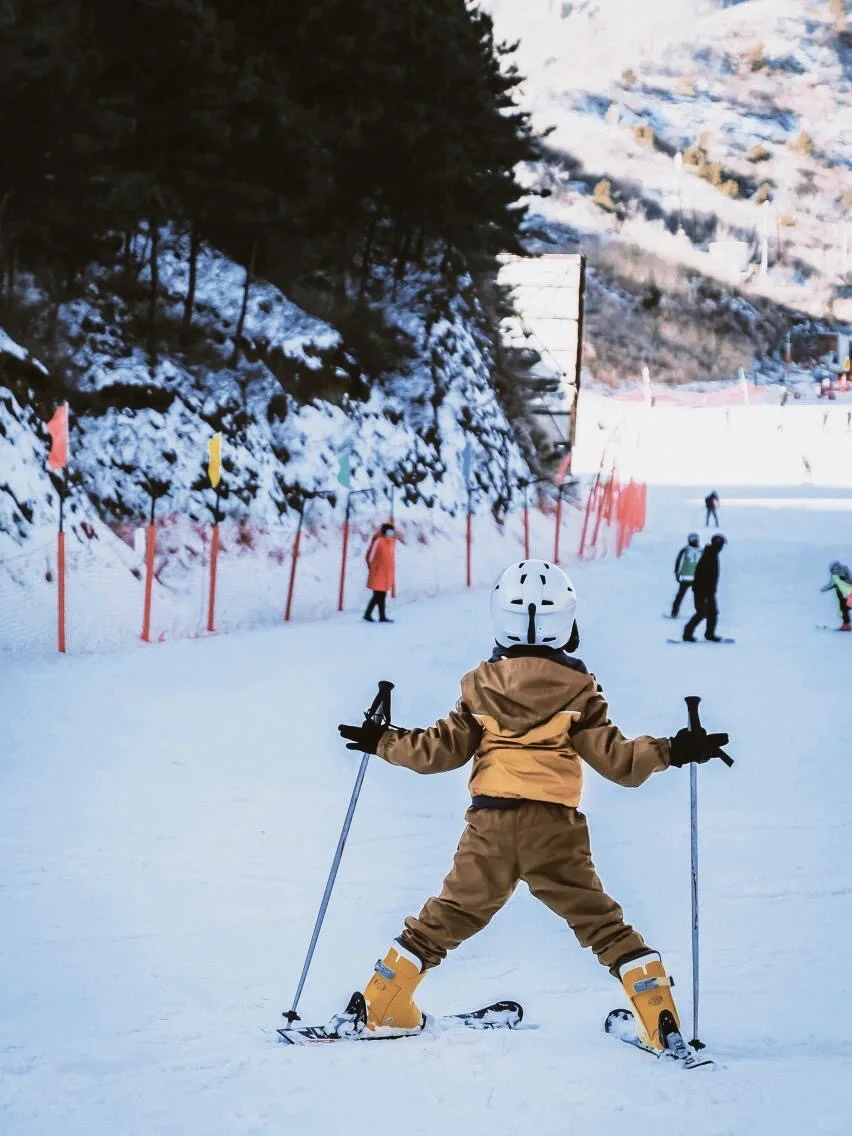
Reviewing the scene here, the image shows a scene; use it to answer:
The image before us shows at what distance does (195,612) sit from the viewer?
17.1 meters

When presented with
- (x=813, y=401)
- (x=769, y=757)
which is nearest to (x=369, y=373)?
(x=769, y=757)

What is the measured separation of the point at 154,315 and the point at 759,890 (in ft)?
53.0

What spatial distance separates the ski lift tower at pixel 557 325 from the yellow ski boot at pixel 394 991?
1337 inches

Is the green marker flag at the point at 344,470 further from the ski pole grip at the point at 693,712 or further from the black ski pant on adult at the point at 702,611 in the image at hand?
the ski pole grip at the point at 693,712

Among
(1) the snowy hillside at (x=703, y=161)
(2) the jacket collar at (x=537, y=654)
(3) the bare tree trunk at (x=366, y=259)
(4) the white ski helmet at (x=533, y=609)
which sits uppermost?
(1) the snowy hillside at (x=703, y=161)

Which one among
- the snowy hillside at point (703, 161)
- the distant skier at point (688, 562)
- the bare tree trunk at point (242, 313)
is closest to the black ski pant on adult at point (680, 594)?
the distant skier at point (688, 562)

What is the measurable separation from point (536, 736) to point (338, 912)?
2475mm

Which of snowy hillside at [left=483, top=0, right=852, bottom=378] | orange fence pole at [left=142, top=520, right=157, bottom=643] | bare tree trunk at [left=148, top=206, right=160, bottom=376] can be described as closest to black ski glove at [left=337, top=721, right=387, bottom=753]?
orange fence pole at [left=142, top=520, right=157, bottom=643]

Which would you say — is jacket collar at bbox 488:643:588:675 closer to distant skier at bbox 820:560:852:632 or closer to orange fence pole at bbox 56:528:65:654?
orange fence pole at bbox 56:528:65:654

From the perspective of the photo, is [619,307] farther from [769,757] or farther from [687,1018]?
[687,1018]

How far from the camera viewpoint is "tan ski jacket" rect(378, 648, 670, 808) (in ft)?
15.0

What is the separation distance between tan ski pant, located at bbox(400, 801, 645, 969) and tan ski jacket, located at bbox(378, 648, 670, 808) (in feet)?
0.28

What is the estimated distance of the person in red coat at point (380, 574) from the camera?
58.9 feet

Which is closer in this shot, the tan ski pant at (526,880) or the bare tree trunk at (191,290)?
the tan ski pant at (526,880)
